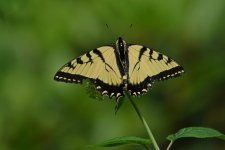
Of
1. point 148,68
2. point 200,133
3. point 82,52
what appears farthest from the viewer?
point 82,52

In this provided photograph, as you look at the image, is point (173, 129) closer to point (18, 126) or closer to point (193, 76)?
point (193, 76)

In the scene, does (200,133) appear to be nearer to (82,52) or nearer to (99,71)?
(99,71)

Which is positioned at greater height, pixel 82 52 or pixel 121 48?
pixel 82 52

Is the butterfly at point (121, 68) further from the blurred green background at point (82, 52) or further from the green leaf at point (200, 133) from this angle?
the blurred green background at point (82, 52)

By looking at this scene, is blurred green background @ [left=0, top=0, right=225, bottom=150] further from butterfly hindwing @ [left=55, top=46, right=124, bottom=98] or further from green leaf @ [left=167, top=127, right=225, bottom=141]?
green leaf @ [left=167, top=127, right=225, bottom=141]

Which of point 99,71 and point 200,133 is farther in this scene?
point 99,71

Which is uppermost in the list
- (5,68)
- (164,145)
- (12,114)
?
(5,68)

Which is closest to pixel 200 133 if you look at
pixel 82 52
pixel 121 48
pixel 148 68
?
pixel 148 68

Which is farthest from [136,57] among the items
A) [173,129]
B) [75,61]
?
[173,129]
